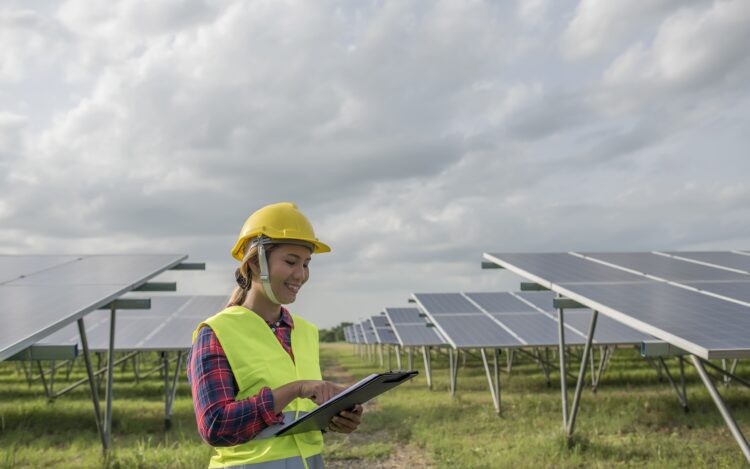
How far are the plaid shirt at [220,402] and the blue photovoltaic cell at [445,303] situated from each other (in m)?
14.2

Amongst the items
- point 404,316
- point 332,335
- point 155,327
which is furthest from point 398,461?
point 332,335

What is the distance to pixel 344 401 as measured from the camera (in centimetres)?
246

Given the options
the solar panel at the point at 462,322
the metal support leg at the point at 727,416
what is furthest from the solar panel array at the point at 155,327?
the metal support leg at the point at 727,416

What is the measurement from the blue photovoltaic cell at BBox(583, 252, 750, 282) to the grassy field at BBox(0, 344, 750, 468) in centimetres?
254

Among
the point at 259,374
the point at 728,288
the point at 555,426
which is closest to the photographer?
the point at 259,374

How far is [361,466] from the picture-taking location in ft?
29.2

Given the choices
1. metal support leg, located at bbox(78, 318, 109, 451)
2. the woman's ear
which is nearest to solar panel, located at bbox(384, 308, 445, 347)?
metal support leg, located at bbox(78, 318, 109, 451)

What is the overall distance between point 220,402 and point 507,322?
13.7 meters

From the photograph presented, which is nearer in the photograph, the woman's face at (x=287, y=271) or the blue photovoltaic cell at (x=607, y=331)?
the woman's face at (x=287, y=271)

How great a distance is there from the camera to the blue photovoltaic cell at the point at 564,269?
351 inches

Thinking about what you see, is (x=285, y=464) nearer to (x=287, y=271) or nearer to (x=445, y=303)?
(x=287, y=271)

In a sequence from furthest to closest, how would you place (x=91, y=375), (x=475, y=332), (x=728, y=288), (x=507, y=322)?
(x=507, y=322) < (x=475, y=332) < (x=728, y=288) < (x=91, y=375)

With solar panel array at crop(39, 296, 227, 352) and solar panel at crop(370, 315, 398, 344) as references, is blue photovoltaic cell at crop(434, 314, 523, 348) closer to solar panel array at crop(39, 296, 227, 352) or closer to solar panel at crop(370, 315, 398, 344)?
solar panel array at crop(39, 296, 227, 352)

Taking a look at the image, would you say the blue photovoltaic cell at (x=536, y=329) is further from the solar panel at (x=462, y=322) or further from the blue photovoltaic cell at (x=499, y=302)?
the blue photovoltaic cell at (x=499, y=302)
